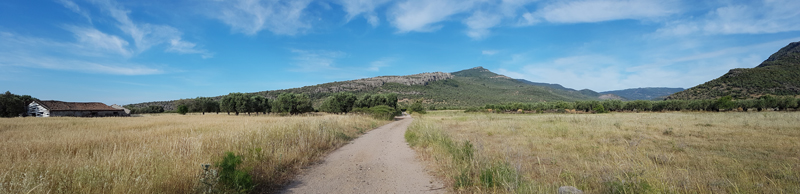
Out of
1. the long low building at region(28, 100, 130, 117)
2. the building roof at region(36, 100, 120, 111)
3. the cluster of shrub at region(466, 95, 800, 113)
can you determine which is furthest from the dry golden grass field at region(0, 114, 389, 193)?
the cluster of shrub at region(466, 95, 800, 113)

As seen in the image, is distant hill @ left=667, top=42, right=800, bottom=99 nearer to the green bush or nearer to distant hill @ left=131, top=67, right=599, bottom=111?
the green bush

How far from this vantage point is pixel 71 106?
4862cm

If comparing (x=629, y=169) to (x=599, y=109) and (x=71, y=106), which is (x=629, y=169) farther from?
(x=71, y=106)

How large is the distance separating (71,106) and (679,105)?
12422 cm

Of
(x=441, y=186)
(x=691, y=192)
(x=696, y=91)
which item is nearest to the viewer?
(x=691, y=192)

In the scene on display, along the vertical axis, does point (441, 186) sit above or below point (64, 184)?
below

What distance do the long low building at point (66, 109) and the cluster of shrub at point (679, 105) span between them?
3397 inches

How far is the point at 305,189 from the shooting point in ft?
18.0

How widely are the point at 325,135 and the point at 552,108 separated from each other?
7785 cm

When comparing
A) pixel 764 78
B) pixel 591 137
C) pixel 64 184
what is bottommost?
pixel 591 137

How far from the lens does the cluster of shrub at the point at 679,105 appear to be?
170ft

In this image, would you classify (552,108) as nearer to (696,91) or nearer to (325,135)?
(696,91)

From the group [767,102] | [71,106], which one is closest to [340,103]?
[71,106]

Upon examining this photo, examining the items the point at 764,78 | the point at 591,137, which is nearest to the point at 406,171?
the point at 591,137
